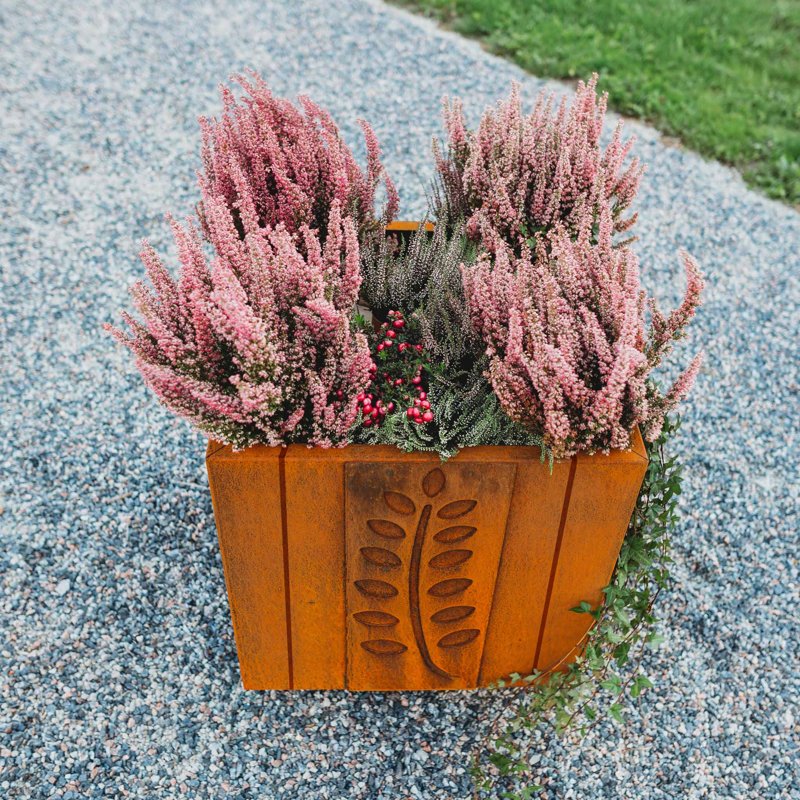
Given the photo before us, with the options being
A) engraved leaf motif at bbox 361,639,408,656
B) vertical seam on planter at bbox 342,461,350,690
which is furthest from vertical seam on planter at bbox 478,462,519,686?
vertical seam on planter at bbox 342,461,350,690

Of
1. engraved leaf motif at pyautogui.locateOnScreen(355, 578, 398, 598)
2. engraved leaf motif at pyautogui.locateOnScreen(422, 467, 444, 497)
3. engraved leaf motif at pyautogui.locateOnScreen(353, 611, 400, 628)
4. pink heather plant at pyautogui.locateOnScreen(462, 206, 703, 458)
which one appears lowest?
engraved leaf motif at pyautogui.locateOnScreen(353, 611, 400, 628)

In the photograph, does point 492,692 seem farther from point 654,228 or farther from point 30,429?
point 654,228

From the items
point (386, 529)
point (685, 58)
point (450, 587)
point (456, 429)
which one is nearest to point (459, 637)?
point (450, 587)

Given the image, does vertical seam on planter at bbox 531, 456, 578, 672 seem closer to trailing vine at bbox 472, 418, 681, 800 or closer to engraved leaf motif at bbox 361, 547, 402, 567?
trailing vine at bbox 472, 418, 681, 800

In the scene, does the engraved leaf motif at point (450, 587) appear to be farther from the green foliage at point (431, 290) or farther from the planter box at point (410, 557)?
the green foliage at point (431, 290)

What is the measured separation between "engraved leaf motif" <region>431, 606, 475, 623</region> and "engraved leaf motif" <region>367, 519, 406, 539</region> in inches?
11.6

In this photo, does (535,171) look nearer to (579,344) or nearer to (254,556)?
(579,344)

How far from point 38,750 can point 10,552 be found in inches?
29.2

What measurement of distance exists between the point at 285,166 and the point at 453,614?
1.37m

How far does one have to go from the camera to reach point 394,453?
1.99 metres

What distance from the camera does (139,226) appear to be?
4.38 meters

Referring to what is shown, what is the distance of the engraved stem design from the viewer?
2088 millimetres

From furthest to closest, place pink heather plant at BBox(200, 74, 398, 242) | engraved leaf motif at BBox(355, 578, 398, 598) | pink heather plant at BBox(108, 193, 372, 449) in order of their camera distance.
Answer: pink heather plant at BBox(200, 74, 398, 242) < engraved leaf motif at BBox(355, 578, 398, 598) < pink heather plant at BBox(108, 193, 372, 449)

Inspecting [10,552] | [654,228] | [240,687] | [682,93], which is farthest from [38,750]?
[682,93]
